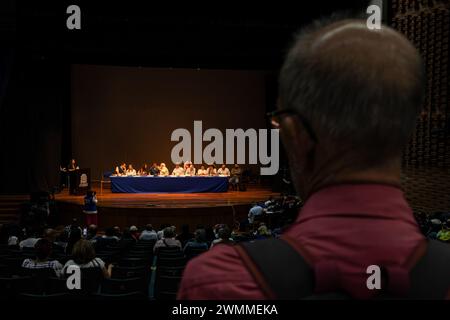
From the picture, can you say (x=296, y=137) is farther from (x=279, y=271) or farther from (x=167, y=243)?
(x=167, y=243)

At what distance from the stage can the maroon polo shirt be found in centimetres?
1215

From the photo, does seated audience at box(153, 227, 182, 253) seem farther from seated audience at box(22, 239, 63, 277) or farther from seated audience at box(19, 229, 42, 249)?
seated audience at box(22, 239, 63, 277)

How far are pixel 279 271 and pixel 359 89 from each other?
0.32 m

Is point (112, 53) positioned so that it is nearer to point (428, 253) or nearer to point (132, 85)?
point (132, 85)

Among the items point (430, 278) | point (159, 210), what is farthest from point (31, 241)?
point (430, 278)

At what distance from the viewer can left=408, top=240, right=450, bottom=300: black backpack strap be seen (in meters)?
0.79

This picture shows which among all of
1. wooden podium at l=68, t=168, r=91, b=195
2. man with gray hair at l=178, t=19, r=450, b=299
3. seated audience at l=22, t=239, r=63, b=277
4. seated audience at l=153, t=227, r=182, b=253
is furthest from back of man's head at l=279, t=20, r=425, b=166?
wooden podium at l=68, t=168, r=91, b=195

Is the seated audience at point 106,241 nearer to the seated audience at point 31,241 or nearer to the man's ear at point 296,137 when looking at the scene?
the seated audience at point 31,241

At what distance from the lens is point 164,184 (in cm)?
1655

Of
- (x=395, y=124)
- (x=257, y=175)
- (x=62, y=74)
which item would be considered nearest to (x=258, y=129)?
(x=257, y=175)

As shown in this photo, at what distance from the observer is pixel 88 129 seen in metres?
20.0

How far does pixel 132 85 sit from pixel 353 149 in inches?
792

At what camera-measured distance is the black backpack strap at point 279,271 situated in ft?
2.44

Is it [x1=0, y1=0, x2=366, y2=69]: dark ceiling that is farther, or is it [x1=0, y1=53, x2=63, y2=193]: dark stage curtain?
[x1=0, y1=53, x2=63, y2=193]: dark stage curtain
